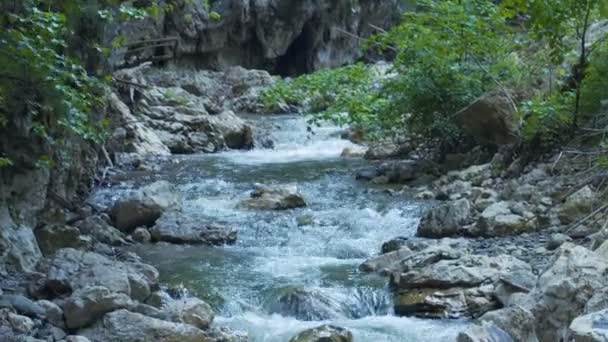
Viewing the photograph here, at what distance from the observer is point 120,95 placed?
1616cm

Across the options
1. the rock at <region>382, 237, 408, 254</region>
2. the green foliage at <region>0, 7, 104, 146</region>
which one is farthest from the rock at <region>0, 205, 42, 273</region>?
the rock at <region>382, 237, 408, 254</region>

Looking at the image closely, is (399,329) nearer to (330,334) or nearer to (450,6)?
(330,334)

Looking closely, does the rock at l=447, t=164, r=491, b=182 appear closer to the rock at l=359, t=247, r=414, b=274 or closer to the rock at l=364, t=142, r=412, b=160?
the rock at l=364, t=142, r=412, b=160

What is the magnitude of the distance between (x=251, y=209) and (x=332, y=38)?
2244cm

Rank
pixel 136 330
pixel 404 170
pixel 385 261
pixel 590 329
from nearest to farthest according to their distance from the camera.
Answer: pixel 590 329, pixel 136 330, pixel 385 261, pixel 404 170

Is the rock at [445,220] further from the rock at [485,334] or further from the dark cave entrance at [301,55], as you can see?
the dark cave entrance at [301,55]

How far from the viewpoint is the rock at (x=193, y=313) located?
6156 mm

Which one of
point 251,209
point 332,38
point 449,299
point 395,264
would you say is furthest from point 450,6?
point 332,38

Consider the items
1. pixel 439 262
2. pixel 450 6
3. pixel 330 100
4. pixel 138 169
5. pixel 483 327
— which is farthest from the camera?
pixel 330 100

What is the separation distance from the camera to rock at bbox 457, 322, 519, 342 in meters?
5.14

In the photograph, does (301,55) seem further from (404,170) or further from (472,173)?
(472,173)

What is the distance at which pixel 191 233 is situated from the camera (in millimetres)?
9141

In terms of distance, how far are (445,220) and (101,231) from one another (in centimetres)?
370

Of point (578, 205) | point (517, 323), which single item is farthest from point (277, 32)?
point (517, 323)
